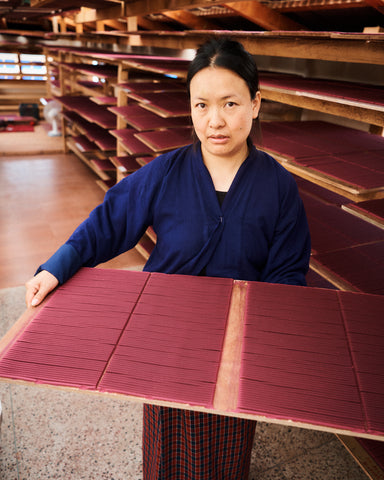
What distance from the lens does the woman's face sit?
3.66ft

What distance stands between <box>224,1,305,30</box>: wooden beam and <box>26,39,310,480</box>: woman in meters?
1.47

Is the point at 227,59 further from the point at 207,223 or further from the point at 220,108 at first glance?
the point at 207,223

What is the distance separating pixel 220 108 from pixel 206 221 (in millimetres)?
339

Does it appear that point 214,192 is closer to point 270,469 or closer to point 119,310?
point 119,310

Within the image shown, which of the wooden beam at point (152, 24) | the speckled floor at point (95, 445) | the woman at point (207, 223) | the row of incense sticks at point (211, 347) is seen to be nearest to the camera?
the row of incense sticks at point (211, 347)

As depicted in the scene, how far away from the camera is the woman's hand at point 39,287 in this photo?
1.08 m

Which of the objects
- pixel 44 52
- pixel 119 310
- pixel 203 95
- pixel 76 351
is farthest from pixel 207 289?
pixel 44 52

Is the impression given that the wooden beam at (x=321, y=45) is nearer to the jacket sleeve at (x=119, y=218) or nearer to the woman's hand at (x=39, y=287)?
the jacket sleeve at (x=119, y=218)

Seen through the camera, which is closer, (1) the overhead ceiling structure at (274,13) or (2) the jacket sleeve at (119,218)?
(2) the jacket sleeve at (119,218)

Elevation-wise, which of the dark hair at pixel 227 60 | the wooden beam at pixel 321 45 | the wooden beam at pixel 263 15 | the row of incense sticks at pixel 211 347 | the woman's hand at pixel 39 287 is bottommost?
the row of incense sticks at pixel 211 347

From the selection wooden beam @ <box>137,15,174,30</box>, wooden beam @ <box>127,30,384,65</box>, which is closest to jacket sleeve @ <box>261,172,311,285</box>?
wooden beam @ <box>127,30,384,65</box>

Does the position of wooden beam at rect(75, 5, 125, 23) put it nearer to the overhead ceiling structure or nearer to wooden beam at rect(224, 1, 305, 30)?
the overhead ceiling structure

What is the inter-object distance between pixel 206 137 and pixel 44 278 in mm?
622

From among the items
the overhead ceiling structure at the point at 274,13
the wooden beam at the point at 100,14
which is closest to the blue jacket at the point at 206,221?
the overhead ceiling structure at the point at 274,13
